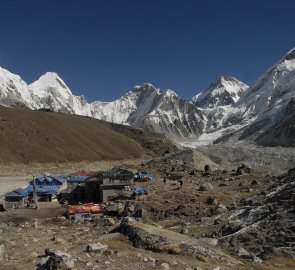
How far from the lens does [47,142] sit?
16862cm

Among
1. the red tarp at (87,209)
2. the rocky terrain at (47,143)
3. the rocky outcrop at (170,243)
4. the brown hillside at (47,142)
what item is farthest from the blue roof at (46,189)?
the brown hillside at (47,142)

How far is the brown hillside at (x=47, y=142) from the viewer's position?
15250 centimetres

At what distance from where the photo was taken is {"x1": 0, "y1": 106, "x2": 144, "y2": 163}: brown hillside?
152 metres

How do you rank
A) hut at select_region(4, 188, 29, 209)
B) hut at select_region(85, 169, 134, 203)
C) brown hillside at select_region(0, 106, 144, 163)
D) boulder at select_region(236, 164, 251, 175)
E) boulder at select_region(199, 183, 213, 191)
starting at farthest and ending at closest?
brown hillside at select_region(0, 106, 144, 163) < boulder at select_region(236, 164, 251, 175) < boulder at select_region(199, 183, 213, 191) < hut at select_region(85, 169, 134, 203) < hut at select_region(4, 188, 29, 209)

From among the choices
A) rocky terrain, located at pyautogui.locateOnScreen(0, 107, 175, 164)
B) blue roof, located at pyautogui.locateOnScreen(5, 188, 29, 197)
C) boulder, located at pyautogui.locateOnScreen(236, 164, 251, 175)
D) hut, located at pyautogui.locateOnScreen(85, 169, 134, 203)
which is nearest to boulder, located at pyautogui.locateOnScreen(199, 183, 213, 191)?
hut, located at pyautogui.locateOnScreen(85, 169, 134, 203)

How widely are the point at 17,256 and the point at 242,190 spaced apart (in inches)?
1831

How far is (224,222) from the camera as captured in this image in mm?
46656

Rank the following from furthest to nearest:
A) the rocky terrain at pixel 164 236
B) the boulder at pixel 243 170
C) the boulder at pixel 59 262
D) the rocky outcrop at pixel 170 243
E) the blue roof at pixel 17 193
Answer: the boulder at pixel 243 170 → the blue roof at pixel 17 193 → the rocky outcrop at pixel 170 243 → the rocky terrain at pixel 164 236 → the boulder at pixel 59 262

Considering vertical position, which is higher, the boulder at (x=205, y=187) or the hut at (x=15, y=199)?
the boulder at (x=205, y=187)

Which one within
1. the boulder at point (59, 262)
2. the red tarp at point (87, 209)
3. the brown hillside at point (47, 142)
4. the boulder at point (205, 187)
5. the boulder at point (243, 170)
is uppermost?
the brown hillside at point (47, 142)

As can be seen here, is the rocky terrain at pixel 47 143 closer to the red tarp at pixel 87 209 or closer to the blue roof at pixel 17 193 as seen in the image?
the blue roof at pixel 17 193

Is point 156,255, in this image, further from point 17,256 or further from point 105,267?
point 17,256

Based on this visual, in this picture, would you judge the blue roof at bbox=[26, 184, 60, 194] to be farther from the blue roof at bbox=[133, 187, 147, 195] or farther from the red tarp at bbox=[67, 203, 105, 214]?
the red tarp at bbox=[67, 203, 105, 214]

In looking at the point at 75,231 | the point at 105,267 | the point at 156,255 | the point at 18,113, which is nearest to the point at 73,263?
the point at 105,267
